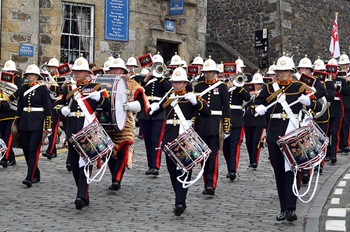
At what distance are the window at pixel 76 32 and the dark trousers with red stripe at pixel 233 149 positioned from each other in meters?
11.0

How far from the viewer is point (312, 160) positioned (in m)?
9.96

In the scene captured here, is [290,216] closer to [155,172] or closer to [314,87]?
[314,87]

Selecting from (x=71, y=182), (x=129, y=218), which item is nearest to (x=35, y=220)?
(x=129, y=218)

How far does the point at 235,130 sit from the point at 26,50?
Result: 10.6m

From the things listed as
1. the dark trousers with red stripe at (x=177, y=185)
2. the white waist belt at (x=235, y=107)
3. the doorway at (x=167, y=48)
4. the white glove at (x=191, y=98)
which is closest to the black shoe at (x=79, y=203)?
the dark trousers with red stripe at (x=177, y=185)

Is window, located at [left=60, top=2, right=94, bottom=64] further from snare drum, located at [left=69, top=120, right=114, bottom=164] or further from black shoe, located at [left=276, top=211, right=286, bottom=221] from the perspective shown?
black shoe, located at [left=276, top=211, right=286, bottom=221]

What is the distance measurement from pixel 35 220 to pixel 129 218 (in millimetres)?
1163

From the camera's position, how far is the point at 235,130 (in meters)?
14.4

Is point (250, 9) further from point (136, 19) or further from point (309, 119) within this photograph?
point (309, 119)

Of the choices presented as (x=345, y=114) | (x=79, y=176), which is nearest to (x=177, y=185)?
(x=79, y=176)

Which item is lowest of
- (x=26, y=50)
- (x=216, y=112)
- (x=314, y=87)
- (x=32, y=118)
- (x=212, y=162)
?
(x=212, y=162)

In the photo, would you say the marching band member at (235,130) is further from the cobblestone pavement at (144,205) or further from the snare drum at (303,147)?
the snare drum at (303,147)

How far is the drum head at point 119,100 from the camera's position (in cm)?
1206

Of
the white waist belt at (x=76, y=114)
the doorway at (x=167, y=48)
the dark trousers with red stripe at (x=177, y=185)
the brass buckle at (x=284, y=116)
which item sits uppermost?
the doorway at (x=167, y=48)
